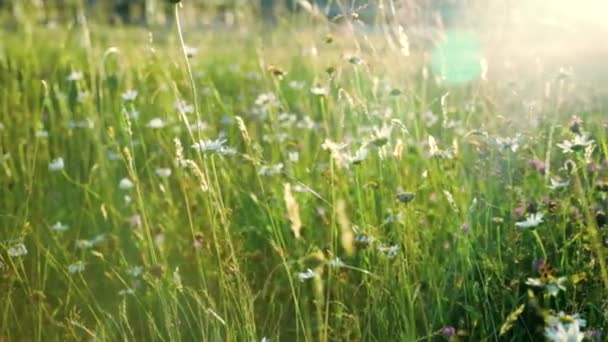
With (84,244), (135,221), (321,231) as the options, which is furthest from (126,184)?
(321,231)

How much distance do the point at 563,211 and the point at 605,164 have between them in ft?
1.58

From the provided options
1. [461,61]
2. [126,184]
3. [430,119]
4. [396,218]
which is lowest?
[461,61]

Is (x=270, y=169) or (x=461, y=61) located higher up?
(x=270, y=169)

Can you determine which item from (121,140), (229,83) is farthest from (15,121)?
(229,83)

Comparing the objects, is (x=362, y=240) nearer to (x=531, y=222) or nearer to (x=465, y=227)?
(x=465, y=227)

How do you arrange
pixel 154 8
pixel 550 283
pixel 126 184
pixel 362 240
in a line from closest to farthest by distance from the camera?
pixel 550 283 < pixel 362 240 < pixel 126 184 < pixel 154 8

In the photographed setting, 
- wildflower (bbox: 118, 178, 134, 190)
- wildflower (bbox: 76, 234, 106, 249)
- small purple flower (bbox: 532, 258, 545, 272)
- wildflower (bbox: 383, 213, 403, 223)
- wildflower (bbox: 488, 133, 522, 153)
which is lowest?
wildflower (bbox: 76, 234, 106, 249)

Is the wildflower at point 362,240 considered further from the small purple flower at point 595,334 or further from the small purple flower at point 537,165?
the small purple flower at point 537,165

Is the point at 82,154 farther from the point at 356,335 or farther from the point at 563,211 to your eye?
the point at 563,211

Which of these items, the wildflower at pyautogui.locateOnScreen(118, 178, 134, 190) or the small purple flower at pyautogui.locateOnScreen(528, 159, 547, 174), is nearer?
the small purple flower at pyautogui.locateOnScreen(528, 159, 547, 174)

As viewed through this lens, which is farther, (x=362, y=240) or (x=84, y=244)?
(x=84, y=244)

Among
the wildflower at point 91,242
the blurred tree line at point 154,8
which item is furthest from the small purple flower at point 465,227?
the wildflower at point 91,242

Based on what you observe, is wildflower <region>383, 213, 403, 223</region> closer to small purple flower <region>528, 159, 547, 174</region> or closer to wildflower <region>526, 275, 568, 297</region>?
wildflower <region>526, 275, 568, 297</region>

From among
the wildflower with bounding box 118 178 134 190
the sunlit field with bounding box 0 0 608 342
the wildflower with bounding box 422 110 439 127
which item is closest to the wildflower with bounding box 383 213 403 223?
the sunlit field with bounding box 0 0 608 342
